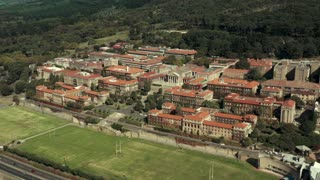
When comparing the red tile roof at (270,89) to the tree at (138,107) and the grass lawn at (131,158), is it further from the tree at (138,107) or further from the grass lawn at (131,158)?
the tree at (138,107)

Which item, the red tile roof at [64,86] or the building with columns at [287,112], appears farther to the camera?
the red tile roof at [64,86]

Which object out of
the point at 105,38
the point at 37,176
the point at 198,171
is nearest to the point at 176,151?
the point at 198,171

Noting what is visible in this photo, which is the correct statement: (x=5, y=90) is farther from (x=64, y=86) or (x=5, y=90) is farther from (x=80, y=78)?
(x=80, y=78)

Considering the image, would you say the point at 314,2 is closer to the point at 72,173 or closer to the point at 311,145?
A: the point at 311,145

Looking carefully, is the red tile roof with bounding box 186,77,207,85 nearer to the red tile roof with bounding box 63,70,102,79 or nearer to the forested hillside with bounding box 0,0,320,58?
the forested hillside with bounding box 0,0,320,58

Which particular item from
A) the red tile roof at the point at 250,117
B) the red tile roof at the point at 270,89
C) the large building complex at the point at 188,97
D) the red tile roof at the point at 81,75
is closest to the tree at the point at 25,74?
the red tile roof at the point at 81,75
